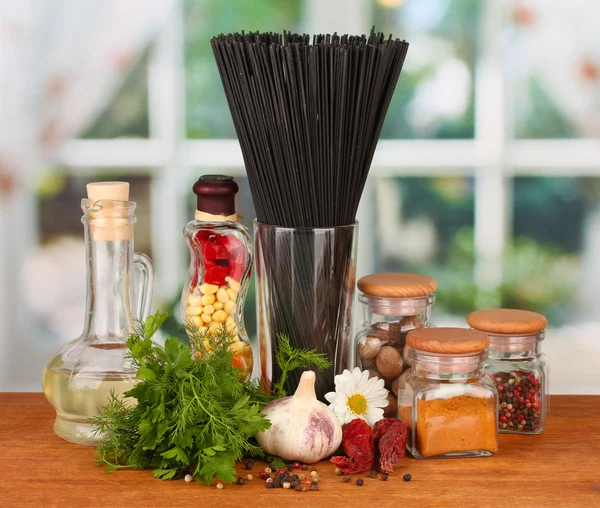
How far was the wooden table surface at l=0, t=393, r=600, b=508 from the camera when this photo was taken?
814mm

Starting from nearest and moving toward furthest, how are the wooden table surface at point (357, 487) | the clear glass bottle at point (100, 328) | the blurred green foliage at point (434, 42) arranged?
the wooden table surface at point (357, 487) < the clear glass bottle at point (100, 328) < the blurred green foliage at point (434, 42)

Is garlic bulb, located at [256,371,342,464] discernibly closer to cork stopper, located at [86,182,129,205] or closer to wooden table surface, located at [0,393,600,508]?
wooden table surface, located at [0,393,600,508]

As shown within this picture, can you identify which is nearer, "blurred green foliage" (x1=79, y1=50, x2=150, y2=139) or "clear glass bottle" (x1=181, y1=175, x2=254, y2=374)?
"clear glass bottle" (x1=181, y1=175, x2=254, y2=374)

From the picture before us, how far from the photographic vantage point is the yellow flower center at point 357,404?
0.95 meters

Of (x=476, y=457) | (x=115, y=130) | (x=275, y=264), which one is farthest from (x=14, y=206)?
(x=476, y=457)

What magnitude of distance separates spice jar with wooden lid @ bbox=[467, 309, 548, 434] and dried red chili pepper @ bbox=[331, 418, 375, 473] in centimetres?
18

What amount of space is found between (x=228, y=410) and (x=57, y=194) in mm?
637

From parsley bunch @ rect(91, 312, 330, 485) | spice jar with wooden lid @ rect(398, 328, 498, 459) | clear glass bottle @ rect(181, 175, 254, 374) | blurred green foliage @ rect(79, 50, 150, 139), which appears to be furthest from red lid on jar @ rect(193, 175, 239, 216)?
blurred green foliage @ rect(79, 50, 150, 139)

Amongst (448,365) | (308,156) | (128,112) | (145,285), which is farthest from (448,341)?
(128,112)

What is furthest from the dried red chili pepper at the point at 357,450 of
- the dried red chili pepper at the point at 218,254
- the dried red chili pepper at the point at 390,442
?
the dried red chili pepper at the point at 218,254

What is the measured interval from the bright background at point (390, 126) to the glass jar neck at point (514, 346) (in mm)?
390

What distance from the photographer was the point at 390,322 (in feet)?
3.30

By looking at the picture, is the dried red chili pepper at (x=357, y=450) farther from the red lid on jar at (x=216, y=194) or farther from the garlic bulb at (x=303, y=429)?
the red lid on jar at (x=216, y=194)

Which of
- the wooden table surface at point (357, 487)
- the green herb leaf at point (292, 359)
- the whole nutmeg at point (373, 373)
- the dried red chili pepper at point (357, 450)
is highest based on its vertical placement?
the green herb leaf at point (292, 359)
